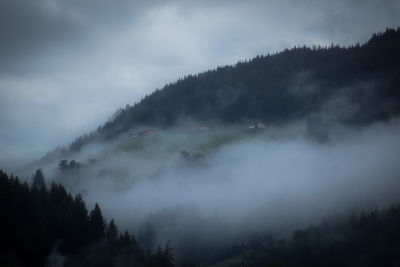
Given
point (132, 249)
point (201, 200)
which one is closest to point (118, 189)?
point (201, 200)

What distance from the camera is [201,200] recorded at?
628ft

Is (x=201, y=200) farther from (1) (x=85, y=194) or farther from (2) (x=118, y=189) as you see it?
(1) (x=85, y=194)

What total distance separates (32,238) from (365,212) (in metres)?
109

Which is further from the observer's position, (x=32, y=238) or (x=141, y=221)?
(x=141, y=221)

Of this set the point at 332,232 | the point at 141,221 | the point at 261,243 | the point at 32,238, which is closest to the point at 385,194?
the point at 332,232

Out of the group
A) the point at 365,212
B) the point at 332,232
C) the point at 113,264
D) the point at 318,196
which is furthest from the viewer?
the point at 318,196

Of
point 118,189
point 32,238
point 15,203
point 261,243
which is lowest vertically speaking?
point 261,243

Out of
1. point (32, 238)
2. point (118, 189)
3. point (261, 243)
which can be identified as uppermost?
point (118, 189)

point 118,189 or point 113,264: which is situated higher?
point 118,189

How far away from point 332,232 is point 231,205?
59.3 meters

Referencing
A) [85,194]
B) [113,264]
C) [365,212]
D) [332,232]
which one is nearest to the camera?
[113,264]

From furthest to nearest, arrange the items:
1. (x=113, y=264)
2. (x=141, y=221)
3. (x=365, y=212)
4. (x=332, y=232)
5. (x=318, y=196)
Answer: (x=318, y=196) < (x=141, y=221) < (x=365, y=212) < (x=332, y=232) < (x=113, y=264)

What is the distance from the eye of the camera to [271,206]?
183750mm

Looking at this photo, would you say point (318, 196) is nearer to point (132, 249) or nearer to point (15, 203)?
point (132, 249)
